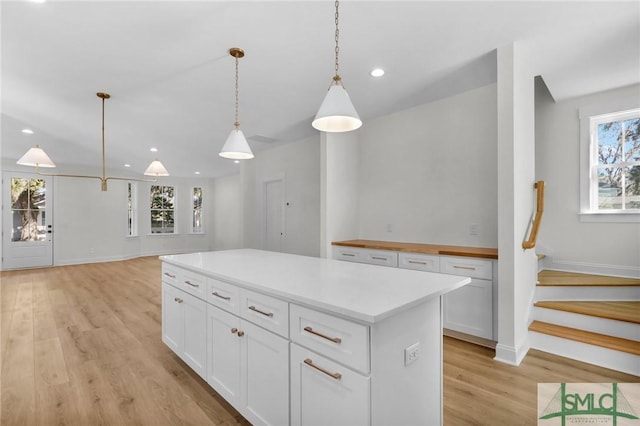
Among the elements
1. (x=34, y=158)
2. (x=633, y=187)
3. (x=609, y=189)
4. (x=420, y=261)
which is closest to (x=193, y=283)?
(x=420, y=261)

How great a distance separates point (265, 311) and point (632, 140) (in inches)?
172

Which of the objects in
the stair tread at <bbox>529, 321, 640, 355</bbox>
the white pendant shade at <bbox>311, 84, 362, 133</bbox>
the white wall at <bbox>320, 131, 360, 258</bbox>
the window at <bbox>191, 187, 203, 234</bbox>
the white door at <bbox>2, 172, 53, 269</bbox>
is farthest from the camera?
the window at <bbox>191, 187, 203, 234</bbox>

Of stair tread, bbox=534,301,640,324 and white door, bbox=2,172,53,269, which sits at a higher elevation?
white door, bbox=2,172,53,269

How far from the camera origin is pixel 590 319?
264 centimetres

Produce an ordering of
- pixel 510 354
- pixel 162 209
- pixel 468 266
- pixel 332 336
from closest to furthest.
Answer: pixel 332 336 → pixel 510 354 → pixel 468 266 → pixel 162 209

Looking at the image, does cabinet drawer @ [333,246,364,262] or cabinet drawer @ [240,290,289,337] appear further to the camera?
cabinet drawer @ [333,246,364,262]

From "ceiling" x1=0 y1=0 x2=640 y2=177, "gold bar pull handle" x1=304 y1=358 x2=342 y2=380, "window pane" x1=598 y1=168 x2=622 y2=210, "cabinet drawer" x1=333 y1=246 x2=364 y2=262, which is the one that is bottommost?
"gold bar pull handle" x1=304 y1=358 x2=342 y2=380

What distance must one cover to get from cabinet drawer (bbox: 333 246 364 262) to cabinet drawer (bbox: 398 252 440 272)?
1.93 feet

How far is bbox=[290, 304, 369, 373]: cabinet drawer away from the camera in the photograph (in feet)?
3.74

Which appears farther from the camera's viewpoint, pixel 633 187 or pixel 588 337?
pixel 633 187

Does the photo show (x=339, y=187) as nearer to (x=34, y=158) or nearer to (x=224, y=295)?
(x=224, y=295)

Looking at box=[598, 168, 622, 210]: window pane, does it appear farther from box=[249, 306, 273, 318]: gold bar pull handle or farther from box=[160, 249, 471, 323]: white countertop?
box=[249, 306, 273, 318]: gold bar pull handle

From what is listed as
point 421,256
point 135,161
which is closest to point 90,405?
point 421,256

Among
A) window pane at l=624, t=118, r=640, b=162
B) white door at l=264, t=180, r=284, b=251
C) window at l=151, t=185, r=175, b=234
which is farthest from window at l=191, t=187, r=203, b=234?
window pane at l=624, t=118, r=640, b=162
